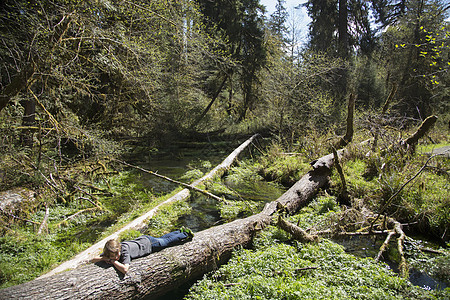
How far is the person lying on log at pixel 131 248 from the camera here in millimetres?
3377

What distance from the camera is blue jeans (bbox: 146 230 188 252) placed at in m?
4.02

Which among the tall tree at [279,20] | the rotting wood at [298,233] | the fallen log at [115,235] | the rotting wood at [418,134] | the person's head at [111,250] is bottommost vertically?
the fallen log at [115,235]

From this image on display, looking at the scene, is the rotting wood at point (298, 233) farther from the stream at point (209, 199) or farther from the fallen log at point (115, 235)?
the fallen log at point (115, 235)

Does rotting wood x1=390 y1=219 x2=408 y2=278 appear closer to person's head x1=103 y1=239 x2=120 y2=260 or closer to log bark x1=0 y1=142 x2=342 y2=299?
log bark x1=0 y1=142 x2=342 y2=299

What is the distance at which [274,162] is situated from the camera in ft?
36.3

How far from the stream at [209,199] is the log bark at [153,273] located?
1.32 feet

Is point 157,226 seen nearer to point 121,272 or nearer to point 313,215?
point 121,272

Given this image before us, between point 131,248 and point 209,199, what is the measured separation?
4.55 metres

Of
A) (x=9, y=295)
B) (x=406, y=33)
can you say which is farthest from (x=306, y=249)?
(x=406, y=33)

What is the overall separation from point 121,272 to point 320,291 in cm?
253

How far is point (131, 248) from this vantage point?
11.9 ft

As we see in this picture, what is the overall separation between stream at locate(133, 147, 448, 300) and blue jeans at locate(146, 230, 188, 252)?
687 mm

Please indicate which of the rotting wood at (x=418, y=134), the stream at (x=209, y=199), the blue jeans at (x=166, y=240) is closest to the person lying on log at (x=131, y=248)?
the blue jeans at (x=166, y=240)

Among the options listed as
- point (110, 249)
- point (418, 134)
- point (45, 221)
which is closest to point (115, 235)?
point (45, 221)
